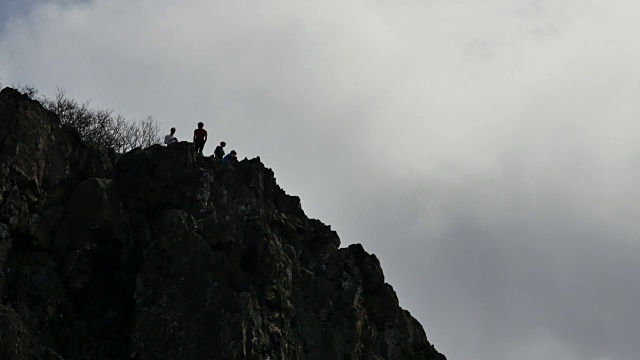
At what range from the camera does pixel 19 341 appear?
127ft

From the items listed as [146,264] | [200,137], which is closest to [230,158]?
[200,137]

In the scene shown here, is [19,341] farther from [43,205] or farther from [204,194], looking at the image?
[204,194]

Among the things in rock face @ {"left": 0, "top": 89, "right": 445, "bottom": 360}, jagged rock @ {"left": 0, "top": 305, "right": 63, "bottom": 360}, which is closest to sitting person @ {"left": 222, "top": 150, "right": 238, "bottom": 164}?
rock face @ {"left": 0, "top": 89, "right": 445, "bottom": 360}

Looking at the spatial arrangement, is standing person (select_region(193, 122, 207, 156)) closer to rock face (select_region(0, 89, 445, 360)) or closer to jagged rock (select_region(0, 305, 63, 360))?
rock face (select_region(0, 89, 445, 360))

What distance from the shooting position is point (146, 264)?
160 ft

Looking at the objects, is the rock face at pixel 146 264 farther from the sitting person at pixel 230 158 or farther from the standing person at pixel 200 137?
the standing person at pixel 200 137

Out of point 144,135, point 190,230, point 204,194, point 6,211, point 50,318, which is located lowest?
point 50,318

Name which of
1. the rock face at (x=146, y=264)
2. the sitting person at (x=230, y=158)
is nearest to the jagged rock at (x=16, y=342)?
the rock face at (x=146, y=264)

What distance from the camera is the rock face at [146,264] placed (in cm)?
4547

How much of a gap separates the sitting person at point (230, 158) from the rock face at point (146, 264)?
3.02ft

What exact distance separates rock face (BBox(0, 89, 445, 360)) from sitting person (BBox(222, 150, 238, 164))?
92 centimetres

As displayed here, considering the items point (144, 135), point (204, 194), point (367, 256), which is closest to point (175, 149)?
point (204, 194)

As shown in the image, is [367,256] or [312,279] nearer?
[312,279]

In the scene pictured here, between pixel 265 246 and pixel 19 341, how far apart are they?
54.0ft
